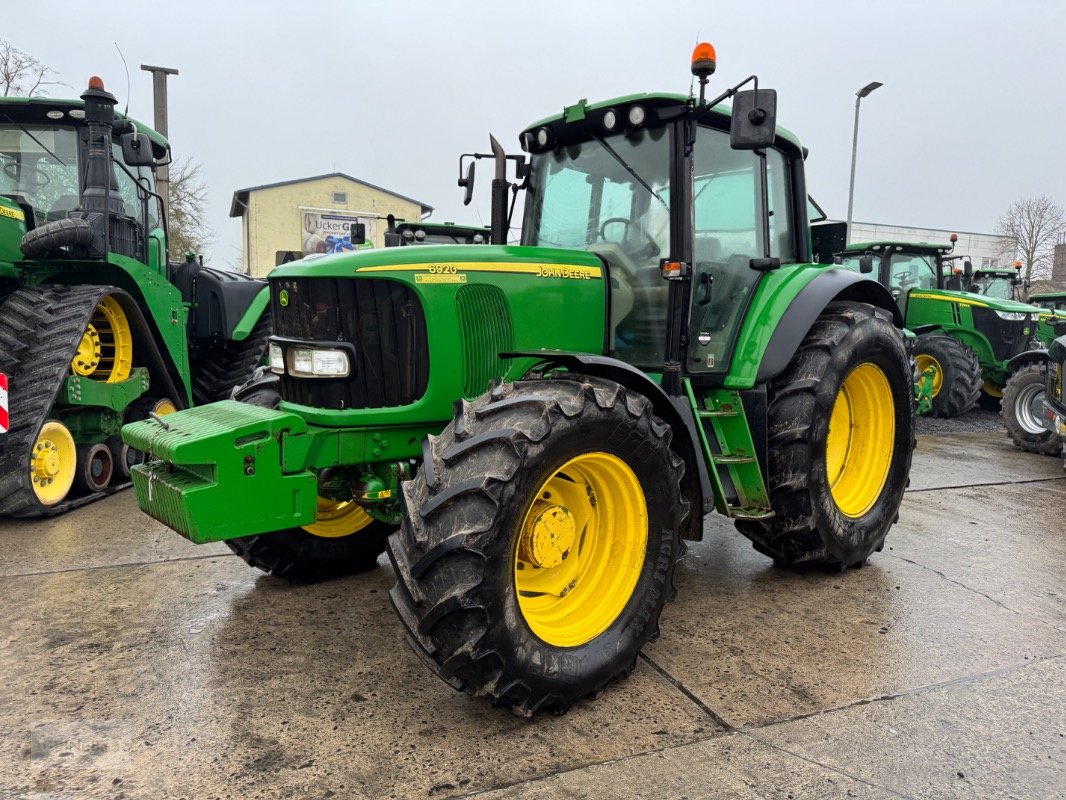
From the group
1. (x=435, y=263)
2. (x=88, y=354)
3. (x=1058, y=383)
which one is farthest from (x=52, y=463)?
(x=1058, y=383)

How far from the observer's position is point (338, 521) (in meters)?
4.16

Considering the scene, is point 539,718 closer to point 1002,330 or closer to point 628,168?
point 628,168

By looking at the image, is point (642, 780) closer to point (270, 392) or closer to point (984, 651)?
point (984, 651)

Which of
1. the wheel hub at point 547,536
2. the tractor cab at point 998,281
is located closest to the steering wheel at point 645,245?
the wheel hub at point 547,536

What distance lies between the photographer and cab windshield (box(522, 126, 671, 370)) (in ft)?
12.4

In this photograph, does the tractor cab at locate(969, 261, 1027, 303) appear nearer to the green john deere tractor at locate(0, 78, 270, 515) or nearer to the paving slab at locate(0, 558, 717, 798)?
the green john deere tractor at locate(0, 78, 270, 515)

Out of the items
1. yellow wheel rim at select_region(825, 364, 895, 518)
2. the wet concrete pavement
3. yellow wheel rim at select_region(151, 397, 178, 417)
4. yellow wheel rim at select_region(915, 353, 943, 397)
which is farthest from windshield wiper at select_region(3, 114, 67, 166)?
yellow wheel rim at select_region(915, 353, 943, 397)

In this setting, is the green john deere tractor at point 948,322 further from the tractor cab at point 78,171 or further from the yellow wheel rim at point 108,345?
the yellow wheel rim at point 108,345

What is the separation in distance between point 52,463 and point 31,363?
706 millimetres

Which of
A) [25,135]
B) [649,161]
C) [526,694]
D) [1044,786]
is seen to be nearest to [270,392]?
[526,694]

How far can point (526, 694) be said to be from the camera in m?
2.67

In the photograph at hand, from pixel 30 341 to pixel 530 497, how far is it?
458 cm

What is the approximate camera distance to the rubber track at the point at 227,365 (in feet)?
27.1

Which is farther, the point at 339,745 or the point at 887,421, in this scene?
the point at 887,421
